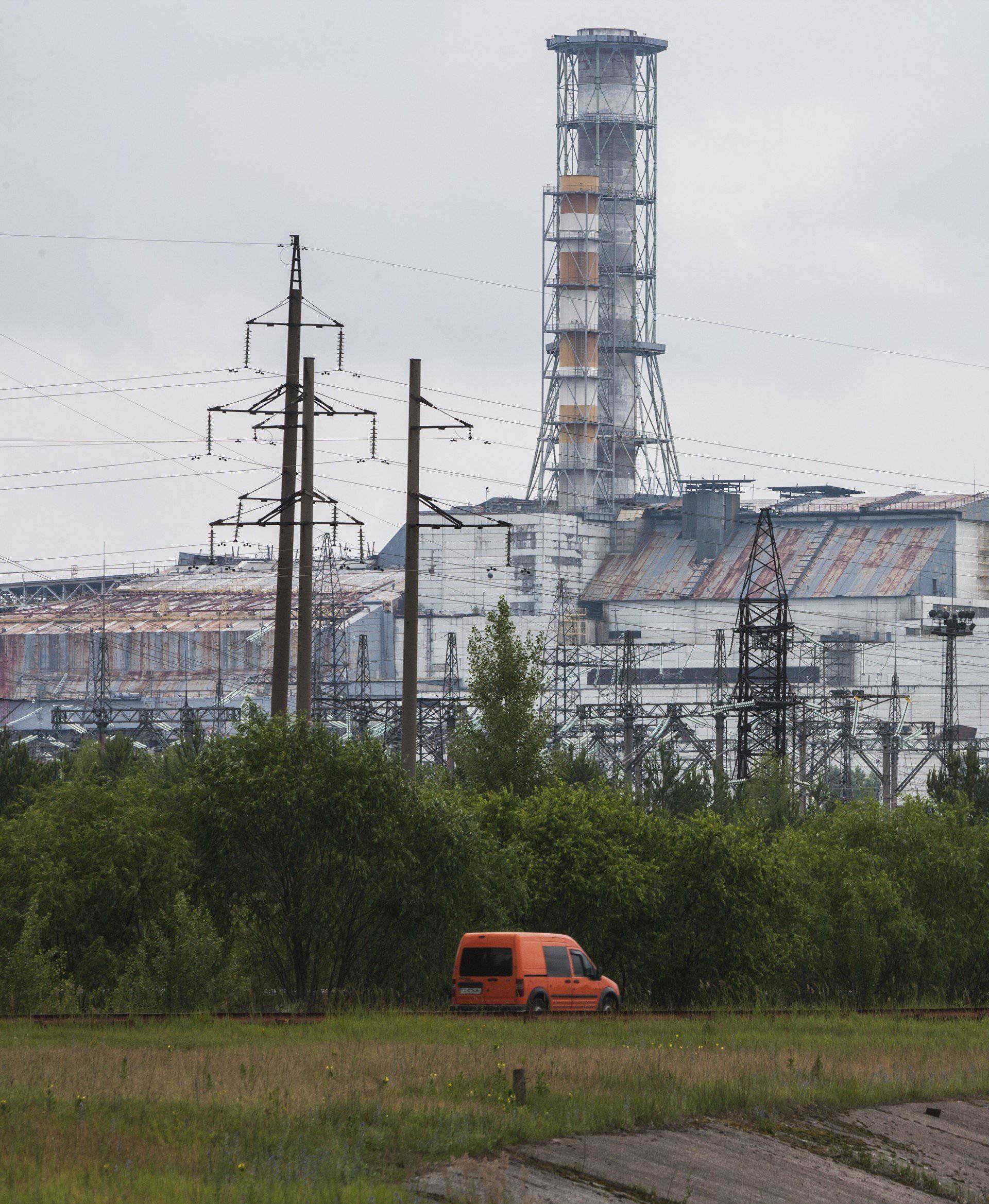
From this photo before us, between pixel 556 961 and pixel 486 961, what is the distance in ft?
3.52

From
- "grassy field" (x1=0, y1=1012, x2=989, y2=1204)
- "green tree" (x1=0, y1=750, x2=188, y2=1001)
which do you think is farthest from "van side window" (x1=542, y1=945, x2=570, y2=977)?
"green tree" (x1=0, y1=750, x2=188, y2=1001)

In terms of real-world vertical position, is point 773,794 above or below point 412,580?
below

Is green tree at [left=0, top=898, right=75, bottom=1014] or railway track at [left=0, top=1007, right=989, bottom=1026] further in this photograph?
green tree at [left=0, top=898, right=75, bottom=1014]

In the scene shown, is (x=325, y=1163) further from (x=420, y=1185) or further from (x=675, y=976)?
(x=675, y=976)

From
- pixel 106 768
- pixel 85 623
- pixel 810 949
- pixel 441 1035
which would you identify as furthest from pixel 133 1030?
pixel 85 623

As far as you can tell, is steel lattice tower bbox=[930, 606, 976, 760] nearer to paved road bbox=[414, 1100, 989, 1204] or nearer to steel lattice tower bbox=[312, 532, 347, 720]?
steel lattice tower bbox=[312, 532, 347, 720]

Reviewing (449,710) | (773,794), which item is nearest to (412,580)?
(773,794)

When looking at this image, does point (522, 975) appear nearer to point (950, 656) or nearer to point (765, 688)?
point (765, 688)


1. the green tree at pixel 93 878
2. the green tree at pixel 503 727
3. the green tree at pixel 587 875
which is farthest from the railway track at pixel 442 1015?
the green tree at pixel 503 727

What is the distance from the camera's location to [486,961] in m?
23.9

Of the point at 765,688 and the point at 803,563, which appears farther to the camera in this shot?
the point at 803,563

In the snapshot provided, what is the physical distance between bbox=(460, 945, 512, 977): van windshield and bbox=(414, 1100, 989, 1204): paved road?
27.0ft

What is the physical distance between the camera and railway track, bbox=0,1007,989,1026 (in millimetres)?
19328

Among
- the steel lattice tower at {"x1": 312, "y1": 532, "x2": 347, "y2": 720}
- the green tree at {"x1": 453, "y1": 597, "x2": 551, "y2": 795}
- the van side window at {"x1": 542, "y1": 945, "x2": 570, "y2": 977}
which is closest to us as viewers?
the van side window at {"x1": 542, "y1": 945, "x2": 570, "y2": 977}
